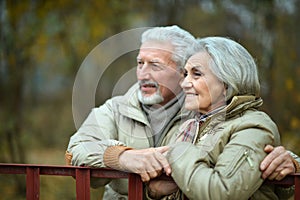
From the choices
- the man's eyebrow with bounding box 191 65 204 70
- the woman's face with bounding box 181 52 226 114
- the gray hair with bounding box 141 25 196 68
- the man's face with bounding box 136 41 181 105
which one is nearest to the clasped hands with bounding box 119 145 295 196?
the woman's face with bounding box 181 52 226 114

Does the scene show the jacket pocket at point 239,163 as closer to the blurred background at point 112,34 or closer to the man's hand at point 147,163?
the man's hand at point 147,163

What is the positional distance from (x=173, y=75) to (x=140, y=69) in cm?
20

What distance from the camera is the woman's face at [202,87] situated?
2.78m

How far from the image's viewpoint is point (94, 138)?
317cm

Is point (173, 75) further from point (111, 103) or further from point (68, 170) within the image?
point (68, 170)

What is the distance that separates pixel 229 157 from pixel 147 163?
36 centimetres

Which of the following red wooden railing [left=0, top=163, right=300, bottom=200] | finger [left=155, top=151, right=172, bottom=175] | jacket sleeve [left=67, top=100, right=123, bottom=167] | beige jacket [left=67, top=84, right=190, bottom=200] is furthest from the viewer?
beige jacket [left=67, top=84, right=190, bottom=200]

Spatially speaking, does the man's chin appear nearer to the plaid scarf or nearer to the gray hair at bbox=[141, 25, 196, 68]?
the gray hair at bbox=[141, 25, 196, 68]

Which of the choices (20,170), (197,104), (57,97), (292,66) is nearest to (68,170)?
(20,170)

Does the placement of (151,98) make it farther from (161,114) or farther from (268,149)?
(268,149)

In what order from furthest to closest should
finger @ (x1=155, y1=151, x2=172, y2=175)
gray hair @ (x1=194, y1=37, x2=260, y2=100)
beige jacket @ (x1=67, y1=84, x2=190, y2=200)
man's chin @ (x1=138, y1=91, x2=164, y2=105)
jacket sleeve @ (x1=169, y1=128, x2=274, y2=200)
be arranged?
man's chin @ (x1=138, y1=91, x2=164, y2=105) → beige jacket @ (x1=67, y1=84, x2=190, y2=200) → gray hair @ (x1=194, y1=37, x2=260, y2=100) → finger @ (x1=155, y1=151, x2=172, y2=175) → jacket sleeve @ (x1=169, y1=128, x2=274, y2=200)

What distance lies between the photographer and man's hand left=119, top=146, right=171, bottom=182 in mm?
2521

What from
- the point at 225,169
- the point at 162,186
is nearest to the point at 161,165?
the point at 162,186

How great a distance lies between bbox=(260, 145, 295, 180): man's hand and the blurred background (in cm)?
468
